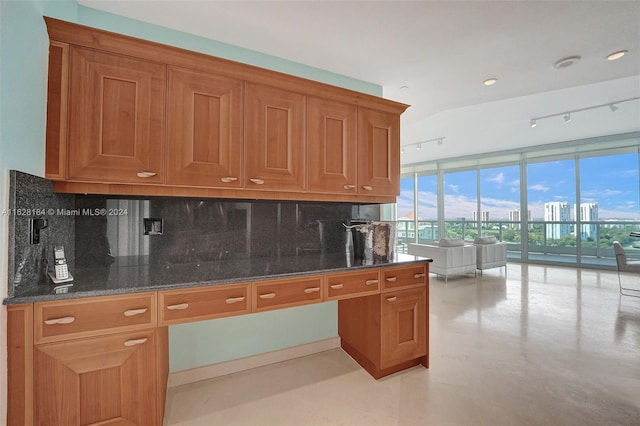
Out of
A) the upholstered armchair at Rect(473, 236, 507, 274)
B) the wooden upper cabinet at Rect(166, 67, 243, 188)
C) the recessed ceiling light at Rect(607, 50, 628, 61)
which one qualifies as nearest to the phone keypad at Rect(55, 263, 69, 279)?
the wooden upper cabinet at Rect(166, 67, 243, 188)

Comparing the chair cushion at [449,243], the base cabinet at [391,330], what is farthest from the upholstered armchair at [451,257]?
the base cabinet at [391,330]

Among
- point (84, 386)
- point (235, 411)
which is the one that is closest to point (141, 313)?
point (84, 386)

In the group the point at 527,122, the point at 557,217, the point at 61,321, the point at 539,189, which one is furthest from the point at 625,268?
the point at 61,321

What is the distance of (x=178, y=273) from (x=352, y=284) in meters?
1.11

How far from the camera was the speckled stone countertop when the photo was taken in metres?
1.26

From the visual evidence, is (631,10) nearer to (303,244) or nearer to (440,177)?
(303,244)

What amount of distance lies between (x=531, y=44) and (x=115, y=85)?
2.99m

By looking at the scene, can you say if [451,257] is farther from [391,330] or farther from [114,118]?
[114,118]

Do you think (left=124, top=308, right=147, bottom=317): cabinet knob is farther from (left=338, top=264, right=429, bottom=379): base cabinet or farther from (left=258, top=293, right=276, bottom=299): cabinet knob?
(left=338, top=264, right=429, bottom=379): base cabinet

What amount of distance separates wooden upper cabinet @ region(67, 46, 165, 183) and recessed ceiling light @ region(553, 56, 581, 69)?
128 inches

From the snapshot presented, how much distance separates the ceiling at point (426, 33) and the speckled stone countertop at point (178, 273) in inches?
67.2

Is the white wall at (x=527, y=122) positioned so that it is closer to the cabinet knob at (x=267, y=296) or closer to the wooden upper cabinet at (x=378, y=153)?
the wooden upper cabinet at (x=378, y=153)

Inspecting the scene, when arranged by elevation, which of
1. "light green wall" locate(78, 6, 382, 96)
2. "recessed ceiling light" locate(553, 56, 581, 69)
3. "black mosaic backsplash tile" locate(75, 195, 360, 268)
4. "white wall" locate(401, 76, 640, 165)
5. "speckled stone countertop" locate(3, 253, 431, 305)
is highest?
"white wall" locate(401, 76, 640, 165)

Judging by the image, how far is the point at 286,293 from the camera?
1688 mm
